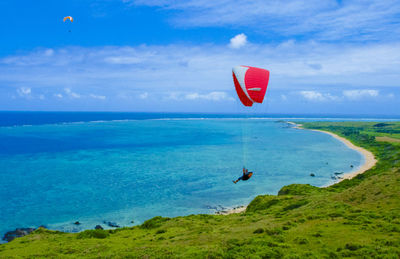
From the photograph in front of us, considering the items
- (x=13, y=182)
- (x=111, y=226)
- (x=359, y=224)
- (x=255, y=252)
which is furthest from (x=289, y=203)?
(x=13, y=182)

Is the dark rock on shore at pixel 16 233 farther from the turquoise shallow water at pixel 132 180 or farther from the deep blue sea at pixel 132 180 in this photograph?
the turquoise shallow water at pixel 132 180

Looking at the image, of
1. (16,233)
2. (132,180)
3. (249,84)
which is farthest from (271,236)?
(132,180)

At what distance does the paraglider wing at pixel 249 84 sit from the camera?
25.3 m

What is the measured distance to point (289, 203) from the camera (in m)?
28.4

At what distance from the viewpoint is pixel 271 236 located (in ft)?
57.4

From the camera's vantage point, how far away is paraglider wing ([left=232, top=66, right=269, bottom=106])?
2527cm

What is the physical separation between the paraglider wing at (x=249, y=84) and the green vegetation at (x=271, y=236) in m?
11.6

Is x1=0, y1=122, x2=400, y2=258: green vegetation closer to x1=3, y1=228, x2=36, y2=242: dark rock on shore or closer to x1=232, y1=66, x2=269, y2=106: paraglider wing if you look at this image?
x1=3, y1=228, x2=36, y2=242: dark rock on shore

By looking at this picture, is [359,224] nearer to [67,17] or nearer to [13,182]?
[67,17]

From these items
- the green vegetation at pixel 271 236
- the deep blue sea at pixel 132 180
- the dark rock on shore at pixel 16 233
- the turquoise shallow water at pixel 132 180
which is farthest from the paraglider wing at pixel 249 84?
the dark rock on shore at pixel 16 233

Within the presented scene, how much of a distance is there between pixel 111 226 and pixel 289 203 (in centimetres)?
2249

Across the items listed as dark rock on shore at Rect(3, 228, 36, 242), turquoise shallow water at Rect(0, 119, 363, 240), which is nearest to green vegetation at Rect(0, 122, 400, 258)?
dark rock on shore at Rect(3, 228, 36, 242)

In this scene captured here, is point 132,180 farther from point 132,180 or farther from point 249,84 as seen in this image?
point 249,84

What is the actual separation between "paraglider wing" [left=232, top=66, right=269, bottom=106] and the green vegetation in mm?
11646
